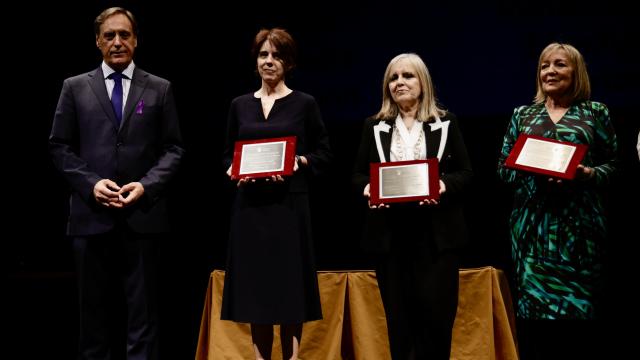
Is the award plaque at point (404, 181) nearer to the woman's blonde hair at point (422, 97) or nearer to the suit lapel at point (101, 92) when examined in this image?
the woman's blonde hair at point (422, 97)

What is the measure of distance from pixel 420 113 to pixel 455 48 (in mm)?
1548

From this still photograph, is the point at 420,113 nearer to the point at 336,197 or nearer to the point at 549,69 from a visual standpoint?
the point at 549,69

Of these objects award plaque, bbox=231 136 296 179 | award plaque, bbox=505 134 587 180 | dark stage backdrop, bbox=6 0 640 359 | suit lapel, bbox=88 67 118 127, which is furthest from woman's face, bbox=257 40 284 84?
dark stage backdrop, bbox=6 0 640 359

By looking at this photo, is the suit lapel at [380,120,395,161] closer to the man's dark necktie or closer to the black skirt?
the black skirt

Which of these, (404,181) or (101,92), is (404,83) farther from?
(101,92)

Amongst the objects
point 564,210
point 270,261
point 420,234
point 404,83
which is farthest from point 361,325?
point 404,83

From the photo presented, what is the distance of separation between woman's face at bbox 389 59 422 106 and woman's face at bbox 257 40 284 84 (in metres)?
0.53

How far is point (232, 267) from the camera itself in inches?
129

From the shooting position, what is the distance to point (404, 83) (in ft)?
10.3

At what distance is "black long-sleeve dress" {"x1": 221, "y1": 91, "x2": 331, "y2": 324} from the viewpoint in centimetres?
319

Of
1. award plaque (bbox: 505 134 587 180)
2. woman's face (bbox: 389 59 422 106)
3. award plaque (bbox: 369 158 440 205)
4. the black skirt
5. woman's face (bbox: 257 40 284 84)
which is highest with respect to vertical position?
woman's face (bbox: 257 40 284 84)

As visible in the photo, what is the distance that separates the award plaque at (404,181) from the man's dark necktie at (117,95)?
110cm

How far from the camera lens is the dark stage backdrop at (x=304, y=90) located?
4.24 metres

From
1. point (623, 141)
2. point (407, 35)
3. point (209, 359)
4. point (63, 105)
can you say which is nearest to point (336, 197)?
point (407, 35)
